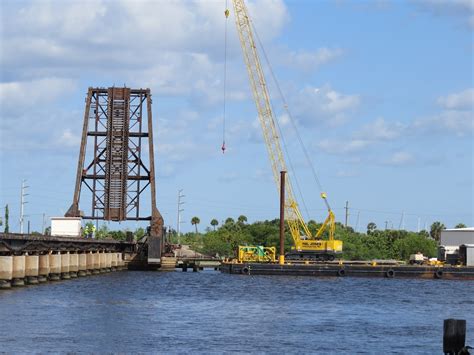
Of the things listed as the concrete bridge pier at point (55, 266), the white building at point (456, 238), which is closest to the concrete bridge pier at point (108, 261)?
the concrete bridge pier at point (55, 266)

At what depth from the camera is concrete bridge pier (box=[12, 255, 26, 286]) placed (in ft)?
274

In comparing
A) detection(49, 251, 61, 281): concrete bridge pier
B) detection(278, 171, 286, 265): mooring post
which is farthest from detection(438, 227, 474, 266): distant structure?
detection(49, 251, 61, 281): concrete bridge pier

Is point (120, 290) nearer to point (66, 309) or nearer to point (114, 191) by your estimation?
point (66, 309)

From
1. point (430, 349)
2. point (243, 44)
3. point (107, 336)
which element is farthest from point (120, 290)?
point (243, 44)

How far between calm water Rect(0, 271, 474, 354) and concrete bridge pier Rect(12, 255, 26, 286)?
149 centimetres

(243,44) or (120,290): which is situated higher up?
(243,44)

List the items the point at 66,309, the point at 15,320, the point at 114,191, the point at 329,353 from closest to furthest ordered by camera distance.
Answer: the point at 329,353, the point at 15,320, the point at 66,309, the point at 114,191

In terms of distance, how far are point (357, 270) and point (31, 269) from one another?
50.9 meters

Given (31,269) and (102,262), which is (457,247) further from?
(31,269)

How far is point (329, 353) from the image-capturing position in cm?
4847

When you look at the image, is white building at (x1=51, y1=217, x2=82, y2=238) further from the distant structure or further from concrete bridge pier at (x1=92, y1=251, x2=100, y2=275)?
the distant structure

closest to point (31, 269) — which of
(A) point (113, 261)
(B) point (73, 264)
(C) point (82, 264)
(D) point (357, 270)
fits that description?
(B) point (73, 264)

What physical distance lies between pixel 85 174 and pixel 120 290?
4393 cm

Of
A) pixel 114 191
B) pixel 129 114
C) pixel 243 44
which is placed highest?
pixel 243 44
